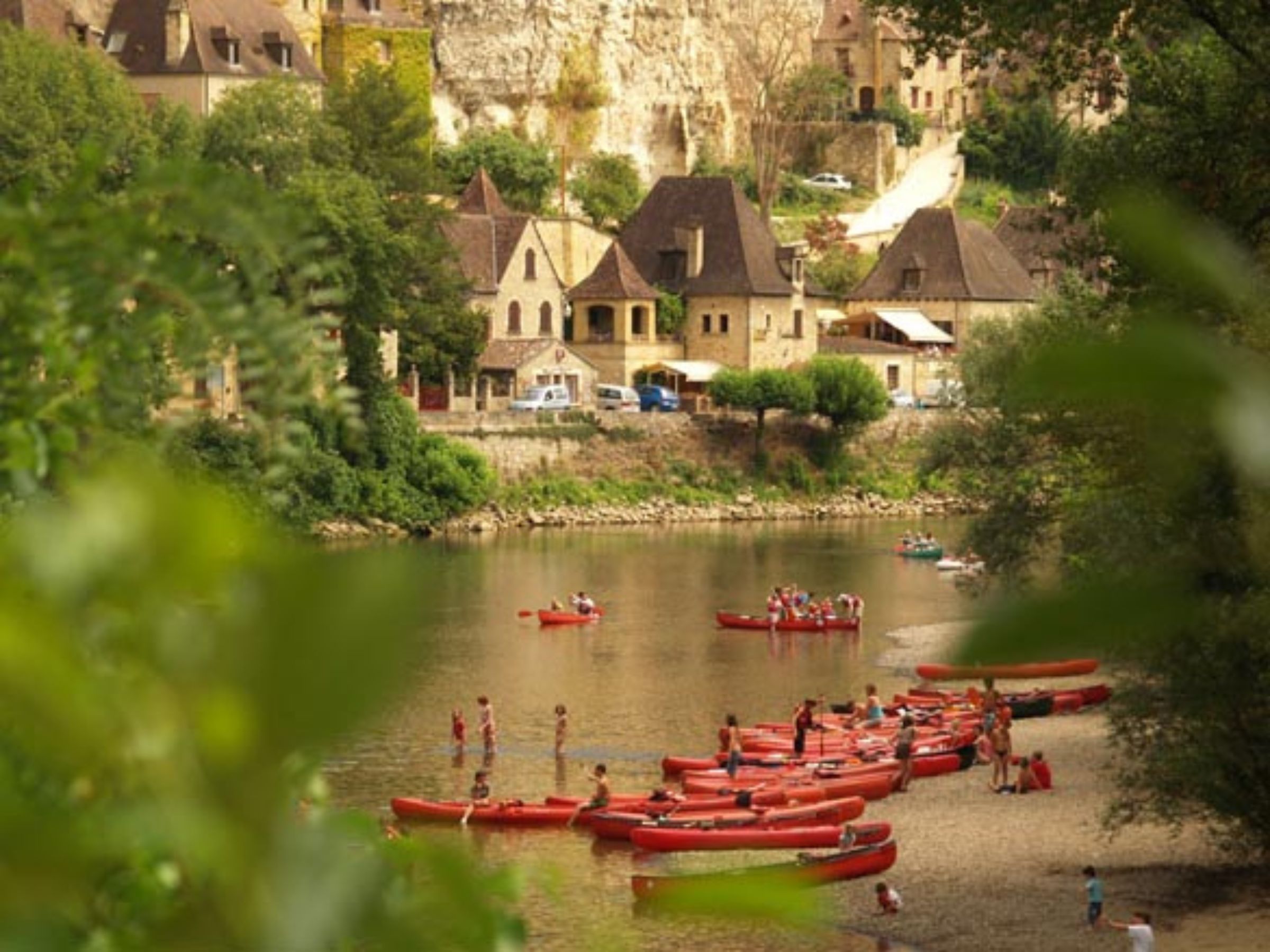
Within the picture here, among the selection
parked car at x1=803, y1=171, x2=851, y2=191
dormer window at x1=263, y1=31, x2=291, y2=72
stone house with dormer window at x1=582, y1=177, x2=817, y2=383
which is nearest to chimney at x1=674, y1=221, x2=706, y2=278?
stone house with dormer window at x1=582, y1=177, x2=817, y2=383

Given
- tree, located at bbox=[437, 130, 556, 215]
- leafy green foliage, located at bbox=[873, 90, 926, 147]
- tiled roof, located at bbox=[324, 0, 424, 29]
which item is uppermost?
tiled roof, located at bbox=[324, 0, 424, 29]

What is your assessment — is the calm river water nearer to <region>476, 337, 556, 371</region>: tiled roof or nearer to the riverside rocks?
the riverside rocks

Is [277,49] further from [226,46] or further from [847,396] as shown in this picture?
[847,396]

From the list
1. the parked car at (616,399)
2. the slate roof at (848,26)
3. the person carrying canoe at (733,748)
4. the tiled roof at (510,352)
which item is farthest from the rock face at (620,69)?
the person carrying canoe at (733,748)

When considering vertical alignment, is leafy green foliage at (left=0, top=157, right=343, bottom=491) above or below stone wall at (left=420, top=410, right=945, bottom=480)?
above

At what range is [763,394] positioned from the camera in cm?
6575

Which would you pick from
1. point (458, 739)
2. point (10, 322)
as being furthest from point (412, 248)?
point (10, 322)

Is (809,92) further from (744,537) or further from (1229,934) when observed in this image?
(1229,934)

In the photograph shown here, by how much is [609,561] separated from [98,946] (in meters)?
49.2

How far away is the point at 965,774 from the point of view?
27.8m

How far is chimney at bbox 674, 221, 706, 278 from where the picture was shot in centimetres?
6981

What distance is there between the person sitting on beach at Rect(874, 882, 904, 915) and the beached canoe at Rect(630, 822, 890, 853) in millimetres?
2331

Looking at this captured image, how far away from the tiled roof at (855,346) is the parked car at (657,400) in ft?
15.3

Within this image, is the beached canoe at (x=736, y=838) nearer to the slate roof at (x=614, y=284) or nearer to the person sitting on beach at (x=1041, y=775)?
the person sitting on beach at (x=1041, y=775)
